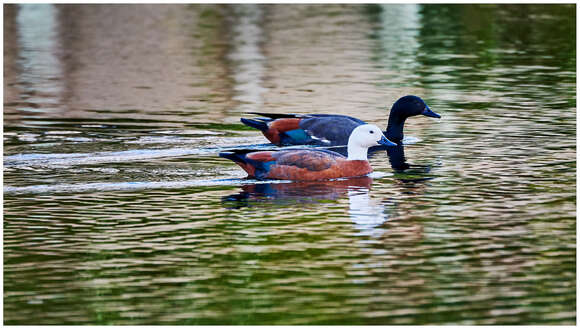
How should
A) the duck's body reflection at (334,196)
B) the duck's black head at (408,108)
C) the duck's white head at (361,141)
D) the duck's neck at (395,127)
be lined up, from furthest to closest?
the duck's black head at (408,108) → the duck's neck at (395,127) → the duck's white head at (361,141) → the duck's body reflection at (334,196)

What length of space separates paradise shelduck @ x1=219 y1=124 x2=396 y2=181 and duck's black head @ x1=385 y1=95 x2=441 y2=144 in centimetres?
307

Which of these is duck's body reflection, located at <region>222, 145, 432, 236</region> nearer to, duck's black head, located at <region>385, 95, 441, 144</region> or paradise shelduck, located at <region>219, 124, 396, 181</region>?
paradise shelduck, located at <region>219, 124, 396, 181</region>

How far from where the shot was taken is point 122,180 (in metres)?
14.2

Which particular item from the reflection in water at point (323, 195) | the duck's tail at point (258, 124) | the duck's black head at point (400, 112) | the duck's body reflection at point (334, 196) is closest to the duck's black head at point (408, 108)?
the duck's black head at point (400, 112)

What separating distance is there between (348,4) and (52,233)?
35188 mm

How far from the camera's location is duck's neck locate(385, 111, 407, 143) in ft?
57.7

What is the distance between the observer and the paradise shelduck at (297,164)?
561 inches

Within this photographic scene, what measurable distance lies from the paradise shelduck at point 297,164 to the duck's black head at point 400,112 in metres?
3.07

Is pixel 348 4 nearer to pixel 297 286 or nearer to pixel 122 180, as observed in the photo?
pixel 122 180

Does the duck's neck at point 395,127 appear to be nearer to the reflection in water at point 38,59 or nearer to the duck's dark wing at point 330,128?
the duck's dark wing at point 330,128

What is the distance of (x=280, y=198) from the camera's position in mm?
13250

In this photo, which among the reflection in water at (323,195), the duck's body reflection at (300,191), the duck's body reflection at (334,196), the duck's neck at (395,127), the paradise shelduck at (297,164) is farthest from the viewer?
the duck's neck at (395,127)

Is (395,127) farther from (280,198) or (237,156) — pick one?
(280,198)

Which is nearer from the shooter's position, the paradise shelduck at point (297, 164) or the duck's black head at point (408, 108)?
the paradise shelduck at point (297, 164)
